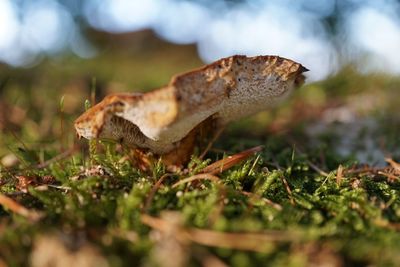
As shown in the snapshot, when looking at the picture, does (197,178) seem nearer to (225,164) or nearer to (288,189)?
(225,164)

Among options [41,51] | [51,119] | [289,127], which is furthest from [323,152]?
A: [41,51]

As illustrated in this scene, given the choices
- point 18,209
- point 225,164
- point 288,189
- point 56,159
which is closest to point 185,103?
point 225,164

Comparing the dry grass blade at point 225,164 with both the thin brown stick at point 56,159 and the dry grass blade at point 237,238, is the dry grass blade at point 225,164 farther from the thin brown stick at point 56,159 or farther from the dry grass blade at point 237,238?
the thin brown stick at point 56,159

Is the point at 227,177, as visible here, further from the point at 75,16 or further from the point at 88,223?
the point at 75,16

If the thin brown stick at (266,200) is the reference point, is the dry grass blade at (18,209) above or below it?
below

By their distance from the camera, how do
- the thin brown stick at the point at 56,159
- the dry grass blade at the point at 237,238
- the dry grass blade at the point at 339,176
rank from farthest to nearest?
1. the thin brown stick at the point at 56,159
2. the dry grass blade at the point at 339,176
3. the dry grass blade at the point at 237,238

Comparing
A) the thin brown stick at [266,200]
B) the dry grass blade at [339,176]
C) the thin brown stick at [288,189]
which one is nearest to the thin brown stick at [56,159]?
the thin brown stick at [266,200]

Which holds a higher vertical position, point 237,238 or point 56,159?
point 237,238

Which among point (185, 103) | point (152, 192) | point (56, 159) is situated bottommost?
point (56, 159)
